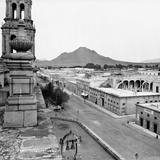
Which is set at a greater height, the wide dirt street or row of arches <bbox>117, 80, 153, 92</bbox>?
row of arches <bbox>117, 80, 153, 92</bbox>

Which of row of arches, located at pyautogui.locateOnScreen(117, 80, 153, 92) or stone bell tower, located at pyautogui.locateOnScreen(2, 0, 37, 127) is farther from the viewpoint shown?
row of arches, located at pyautogui.locateOnScreen(117, 80, 153, 92)

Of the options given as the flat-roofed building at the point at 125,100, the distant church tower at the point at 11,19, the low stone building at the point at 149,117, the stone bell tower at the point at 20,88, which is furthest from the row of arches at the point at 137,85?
the stone bell tower at the point at 20,88

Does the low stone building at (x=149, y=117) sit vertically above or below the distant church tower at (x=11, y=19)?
below

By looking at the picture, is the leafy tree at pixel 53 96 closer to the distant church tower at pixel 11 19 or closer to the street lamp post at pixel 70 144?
the distant church tower at pixel 11 19

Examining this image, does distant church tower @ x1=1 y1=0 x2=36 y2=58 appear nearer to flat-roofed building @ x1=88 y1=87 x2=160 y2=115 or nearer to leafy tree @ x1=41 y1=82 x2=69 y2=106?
leafy tree @ x1=41 y1=82 x2=69 y2=106

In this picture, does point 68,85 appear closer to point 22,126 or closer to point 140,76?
point 140,76

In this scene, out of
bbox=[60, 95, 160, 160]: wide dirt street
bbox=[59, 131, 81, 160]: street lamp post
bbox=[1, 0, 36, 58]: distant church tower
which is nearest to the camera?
bbox=[59, 131, 81, 160]: street lamp post

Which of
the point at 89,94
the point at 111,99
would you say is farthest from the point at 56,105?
the point at 89,94

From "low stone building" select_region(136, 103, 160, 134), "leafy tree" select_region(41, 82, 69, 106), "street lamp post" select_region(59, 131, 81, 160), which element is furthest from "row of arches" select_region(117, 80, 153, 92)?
"street lamp post" select_region(59, 131, 81, 160)
